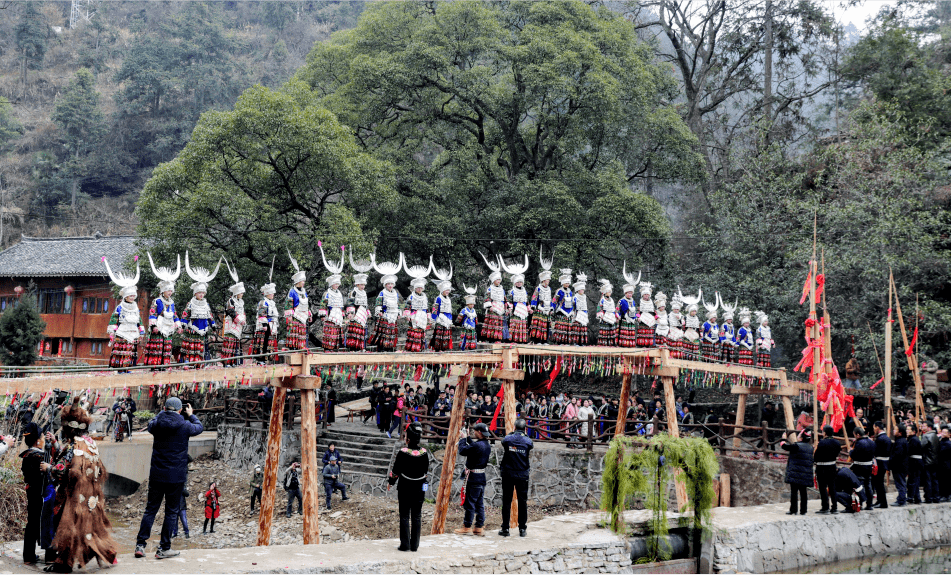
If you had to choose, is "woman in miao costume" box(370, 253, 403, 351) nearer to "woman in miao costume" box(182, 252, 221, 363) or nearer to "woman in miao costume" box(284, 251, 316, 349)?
"woman in miao costume" box(284, 251, 316, 349)

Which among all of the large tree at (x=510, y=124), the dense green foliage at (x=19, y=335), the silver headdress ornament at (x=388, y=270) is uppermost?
the large tree at (x=510, y=124)

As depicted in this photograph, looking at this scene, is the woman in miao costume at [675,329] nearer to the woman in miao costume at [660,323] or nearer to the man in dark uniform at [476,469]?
the woman in miao costume at [660,323]

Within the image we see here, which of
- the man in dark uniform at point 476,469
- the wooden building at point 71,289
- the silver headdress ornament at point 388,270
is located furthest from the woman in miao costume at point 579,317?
the wooden building at point 71,289

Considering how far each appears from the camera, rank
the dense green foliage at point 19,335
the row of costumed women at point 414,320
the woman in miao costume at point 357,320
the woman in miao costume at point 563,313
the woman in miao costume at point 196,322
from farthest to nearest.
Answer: the dense green foliage at point 19,335 < the woman in miao costume at point 563,313 < the woman in miao costume at point 357,320 < the woman in miao costume at point 196,322 < the row of costumed women at point 414,320

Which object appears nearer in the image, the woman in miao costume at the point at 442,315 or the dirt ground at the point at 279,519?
the woman in miao costume at the point at 442,315

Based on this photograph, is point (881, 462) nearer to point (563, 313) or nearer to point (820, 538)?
point (820, 538)

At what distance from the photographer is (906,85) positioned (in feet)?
93.1

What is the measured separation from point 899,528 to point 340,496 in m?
12.6

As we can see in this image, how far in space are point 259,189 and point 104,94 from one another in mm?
39667

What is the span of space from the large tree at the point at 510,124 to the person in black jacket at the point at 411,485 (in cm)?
1460

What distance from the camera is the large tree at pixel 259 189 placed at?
64.4 feet

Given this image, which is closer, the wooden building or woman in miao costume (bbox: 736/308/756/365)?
woman in miao costume (bbox: 736/308/756/365)

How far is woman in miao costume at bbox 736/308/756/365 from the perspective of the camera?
1928 cm

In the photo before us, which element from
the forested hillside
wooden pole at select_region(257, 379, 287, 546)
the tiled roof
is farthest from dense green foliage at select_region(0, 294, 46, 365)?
wooden pole at select_region(257, 379, 287, 546)
